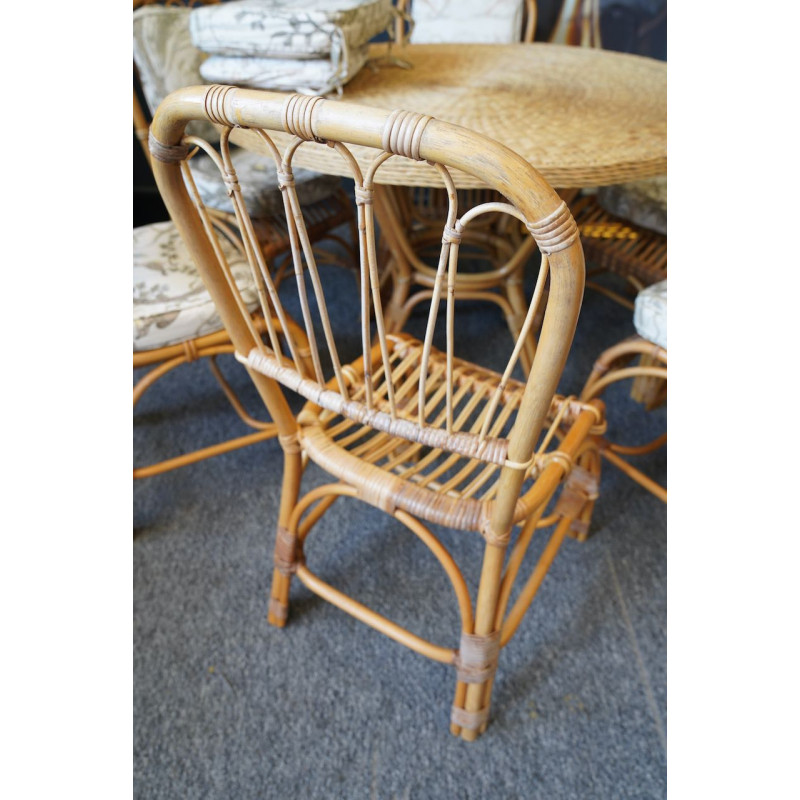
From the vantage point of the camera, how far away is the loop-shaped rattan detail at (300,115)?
21.0 inches

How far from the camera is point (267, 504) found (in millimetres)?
1479

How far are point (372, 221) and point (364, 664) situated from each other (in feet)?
2.96

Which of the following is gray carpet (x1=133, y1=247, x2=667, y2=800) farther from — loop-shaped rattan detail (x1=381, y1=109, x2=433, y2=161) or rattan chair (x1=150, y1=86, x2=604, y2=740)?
loop-shaped rattan detail (x1=381, y1=109, x2=433, y2=161)

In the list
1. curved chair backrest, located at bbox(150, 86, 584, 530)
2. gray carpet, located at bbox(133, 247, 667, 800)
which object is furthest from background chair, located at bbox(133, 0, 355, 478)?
curved chair backrest, located at bbox(150, 86, 584, 530)

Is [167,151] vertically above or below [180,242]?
above

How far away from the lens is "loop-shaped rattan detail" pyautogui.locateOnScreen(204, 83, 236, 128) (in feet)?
1.85

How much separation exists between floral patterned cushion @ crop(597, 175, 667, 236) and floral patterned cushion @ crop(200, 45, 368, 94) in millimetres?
813

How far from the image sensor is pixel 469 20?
2.14 metres

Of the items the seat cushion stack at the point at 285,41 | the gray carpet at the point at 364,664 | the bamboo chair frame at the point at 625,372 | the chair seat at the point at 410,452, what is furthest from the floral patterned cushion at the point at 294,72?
the gray carpet at the point at 364,664

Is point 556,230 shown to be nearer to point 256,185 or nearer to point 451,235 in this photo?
point 451,235

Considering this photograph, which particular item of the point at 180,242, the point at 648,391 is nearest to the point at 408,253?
the point at 180,242
